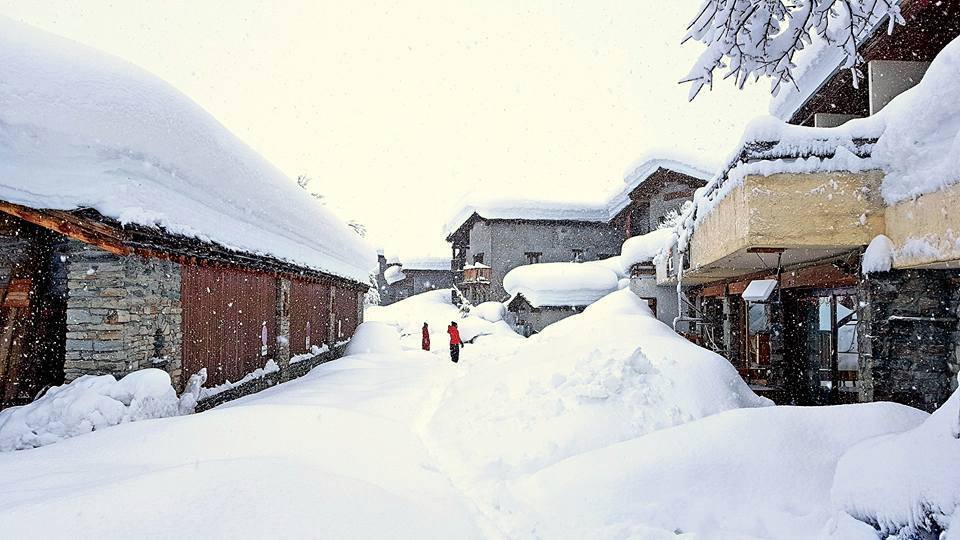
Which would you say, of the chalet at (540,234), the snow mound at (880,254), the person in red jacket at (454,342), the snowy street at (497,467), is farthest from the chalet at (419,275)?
the snow mound at (880,254)

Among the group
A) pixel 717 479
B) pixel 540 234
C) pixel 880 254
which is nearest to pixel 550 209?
pixel 540 234

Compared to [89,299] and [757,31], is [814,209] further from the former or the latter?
[89,299]

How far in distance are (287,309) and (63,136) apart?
20.1ft

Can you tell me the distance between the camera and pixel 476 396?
24.4ft

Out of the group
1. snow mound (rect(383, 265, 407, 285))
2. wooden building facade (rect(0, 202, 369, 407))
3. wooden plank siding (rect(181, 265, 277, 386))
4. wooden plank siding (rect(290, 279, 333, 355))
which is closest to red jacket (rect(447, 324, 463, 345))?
wooden plank siding (rect(290, 279, 333, 355))

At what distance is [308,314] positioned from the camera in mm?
13445

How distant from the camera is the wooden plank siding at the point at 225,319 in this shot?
740 cm

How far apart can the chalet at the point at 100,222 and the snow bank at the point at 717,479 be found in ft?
15.8

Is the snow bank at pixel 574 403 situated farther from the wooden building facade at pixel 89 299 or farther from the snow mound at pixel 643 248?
the snow mound at pixel 643 248

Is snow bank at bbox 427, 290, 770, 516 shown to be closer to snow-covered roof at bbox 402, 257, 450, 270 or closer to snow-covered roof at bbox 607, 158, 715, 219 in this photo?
snow-covered roof at bbox 607, 158, 715, 219

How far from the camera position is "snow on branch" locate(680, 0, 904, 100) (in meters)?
3.36

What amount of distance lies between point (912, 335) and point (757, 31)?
4.71 metres

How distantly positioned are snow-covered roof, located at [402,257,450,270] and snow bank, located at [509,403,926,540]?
130 feet

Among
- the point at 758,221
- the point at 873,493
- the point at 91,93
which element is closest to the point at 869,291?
the point at 758,221
